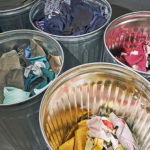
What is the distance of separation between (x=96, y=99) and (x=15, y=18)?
613 mm

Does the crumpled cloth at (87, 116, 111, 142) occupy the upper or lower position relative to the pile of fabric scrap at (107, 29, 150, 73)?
lower

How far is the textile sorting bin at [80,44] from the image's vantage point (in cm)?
86

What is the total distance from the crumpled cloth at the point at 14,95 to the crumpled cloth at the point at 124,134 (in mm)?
405

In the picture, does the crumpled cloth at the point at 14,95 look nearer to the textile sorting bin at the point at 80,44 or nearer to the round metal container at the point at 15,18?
the textile sorting bin at the point at 80,44

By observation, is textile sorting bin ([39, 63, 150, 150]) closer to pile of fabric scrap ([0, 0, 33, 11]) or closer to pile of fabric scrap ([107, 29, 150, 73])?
pile of fabric scrap ([107, 29, 150, 73])

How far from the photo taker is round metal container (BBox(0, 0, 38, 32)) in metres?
0.97

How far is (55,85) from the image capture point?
669 millimetres

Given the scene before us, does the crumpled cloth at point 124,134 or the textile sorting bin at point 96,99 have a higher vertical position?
the textile sorting bin at point 96,99

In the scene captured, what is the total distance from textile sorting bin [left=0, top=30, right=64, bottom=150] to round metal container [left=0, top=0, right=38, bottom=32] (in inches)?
4.4

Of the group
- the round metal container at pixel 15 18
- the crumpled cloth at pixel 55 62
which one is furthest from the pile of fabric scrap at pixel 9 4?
the crumpled cloth at pixel 55 62

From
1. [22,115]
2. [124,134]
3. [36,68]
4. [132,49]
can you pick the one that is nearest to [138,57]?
[132,49]

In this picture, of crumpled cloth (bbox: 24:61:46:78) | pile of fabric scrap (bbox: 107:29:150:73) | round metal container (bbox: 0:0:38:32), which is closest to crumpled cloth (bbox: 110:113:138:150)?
pile of fabric scrap (bbox: 107:29:150:73)

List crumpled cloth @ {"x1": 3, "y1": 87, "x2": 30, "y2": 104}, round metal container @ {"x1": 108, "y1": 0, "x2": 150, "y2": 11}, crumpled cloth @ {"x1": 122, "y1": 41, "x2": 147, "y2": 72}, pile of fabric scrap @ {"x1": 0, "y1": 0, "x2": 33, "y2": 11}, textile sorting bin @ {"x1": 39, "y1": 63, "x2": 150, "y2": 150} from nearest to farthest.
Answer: textile sorting bin @ {"x1": 39, "y1": 63, "x2": 150, "y2": 150}
crumpled cloth @ {"x1": 3, "y1": 87, "x2": 30, "y2": 104}
crumpled cloth @ {"x1": 122, "y1": 41, "x2": 147, "y2": 72}
pile of fabric scrap @ {"x1": 0, "y1": 0, "x2": 33, "y2": 11}
round metal container @ {"x1": 108, "y1": 0, "x2": 150, "y2": 11}

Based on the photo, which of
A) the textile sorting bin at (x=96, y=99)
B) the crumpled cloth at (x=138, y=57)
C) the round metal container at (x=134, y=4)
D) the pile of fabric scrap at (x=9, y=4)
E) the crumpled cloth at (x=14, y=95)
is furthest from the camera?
the round metal container at (x=134, y=4)
